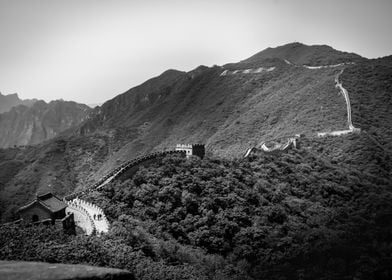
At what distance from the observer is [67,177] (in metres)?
Answer: 113

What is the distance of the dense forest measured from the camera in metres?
16.1

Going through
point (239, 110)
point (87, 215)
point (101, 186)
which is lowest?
point (87, 215)

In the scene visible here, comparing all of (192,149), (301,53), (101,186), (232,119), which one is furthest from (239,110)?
(301,53)

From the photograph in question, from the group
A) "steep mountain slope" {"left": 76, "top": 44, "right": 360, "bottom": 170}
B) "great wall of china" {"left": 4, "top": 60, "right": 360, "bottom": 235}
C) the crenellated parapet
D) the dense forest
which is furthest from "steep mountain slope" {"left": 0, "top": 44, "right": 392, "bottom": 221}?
the crenellated parapet

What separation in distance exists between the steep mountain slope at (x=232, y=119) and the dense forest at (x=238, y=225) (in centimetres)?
1178

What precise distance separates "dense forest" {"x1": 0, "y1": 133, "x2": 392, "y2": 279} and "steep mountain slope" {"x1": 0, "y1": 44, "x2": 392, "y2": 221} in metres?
11.8

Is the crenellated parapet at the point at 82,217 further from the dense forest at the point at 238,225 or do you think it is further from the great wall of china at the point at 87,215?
the dense forest at the point at 238,225

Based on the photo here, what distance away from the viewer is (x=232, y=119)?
100938mm

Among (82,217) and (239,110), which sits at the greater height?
(239,110)

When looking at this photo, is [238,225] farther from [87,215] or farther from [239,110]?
[239,110]

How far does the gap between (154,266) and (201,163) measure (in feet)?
74.2

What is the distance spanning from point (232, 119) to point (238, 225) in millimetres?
72206

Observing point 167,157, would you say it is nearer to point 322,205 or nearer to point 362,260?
point 322,205

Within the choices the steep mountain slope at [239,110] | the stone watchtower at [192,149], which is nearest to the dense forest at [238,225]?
the stone watchtower at [192,149]
